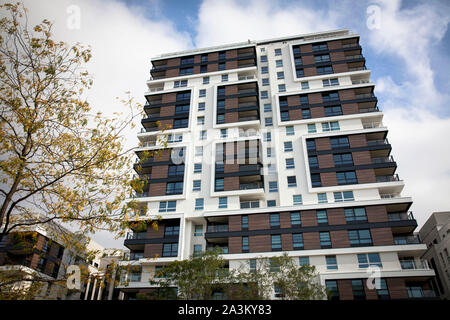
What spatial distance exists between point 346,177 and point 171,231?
25.4 m

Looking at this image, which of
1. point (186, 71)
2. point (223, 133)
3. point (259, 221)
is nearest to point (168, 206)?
point (259, 221)

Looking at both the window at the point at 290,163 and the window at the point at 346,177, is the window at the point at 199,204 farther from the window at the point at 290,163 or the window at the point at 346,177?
the window at the point at 346,177

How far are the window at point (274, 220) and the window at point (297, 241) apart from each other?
252 centimetres

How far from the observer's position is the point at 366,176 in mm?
44938

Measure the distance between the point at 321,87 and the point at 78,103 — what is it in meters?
48.2

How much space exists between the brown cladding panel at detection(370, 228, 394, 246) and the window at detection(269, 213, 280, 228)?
11.4m

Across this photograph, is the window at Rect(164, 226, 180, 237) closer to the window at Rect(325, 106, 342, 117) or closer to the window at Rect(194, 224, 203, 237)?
the window at Rect(194, 224, 203, 237)

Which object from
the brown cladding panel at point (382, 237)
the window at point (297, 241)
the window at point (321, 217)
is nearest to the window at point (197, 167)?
the window at point (297, 241)

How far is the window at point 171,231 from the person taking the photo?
45.8 metres

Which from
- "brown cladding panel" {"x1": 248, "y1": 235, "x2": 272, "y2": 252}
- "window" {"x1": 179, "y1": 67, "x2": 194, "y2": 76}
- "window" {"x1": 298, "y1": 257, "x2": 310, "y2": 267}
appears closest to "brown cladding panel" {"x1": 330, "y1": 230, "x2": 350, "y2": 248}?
"window" {"x1": 298, "y1": 257, "x2": 310, "y2": 267}

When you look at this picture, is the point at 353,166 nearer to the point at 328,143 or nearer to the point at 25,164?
the point at 328,143

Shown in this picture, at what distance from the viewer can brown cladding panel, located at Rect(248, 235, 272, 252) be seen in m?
42.0

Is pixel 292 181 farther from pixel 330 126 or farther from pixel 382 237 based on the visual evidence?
pixel 382 237
